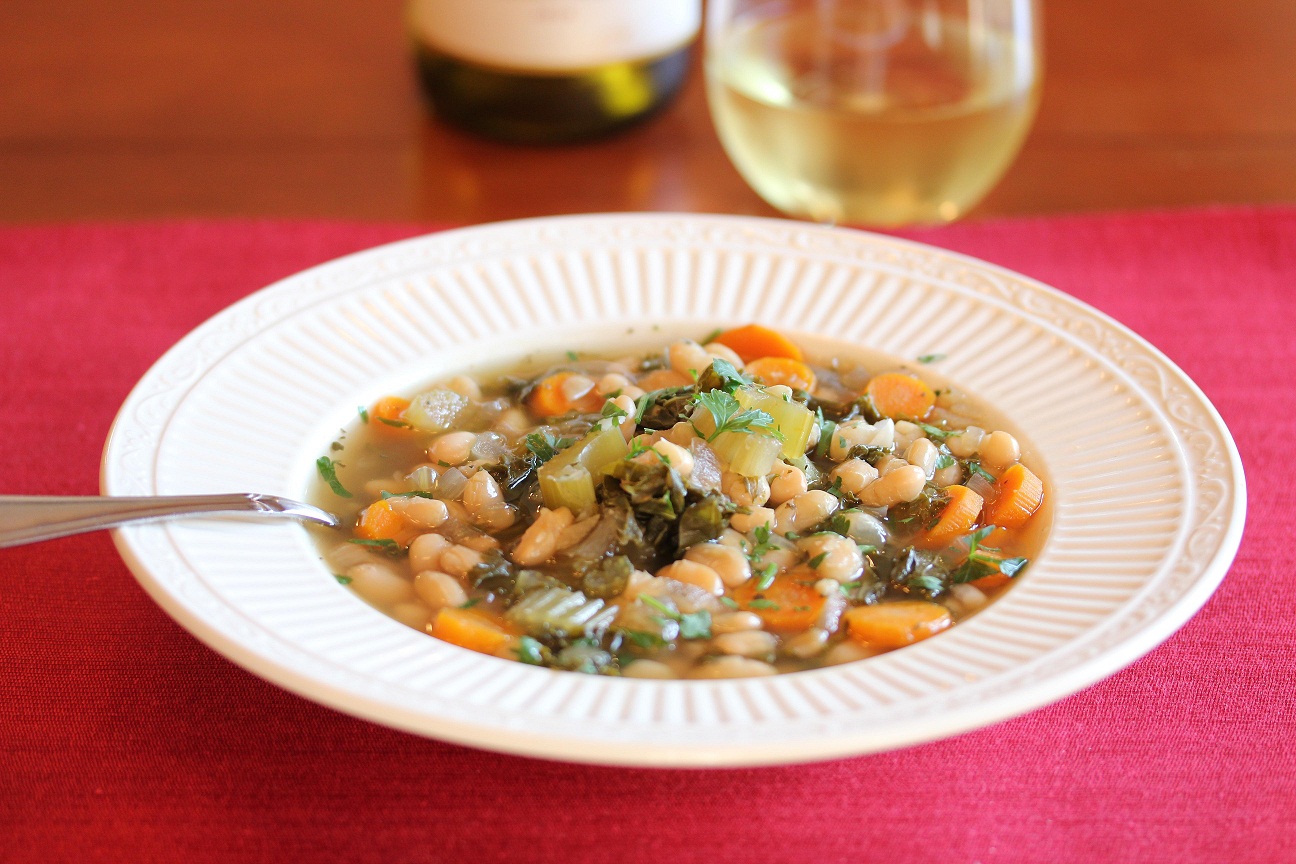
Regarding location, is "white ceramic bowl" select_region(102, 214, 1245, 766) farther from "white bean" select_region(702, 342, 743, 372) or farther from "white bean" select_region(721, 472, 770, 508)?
"white bean" select_region(721, 472, 770, 508)

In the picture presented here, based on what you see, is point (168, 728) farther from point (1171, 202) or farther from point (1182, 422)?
point (1171, 202)

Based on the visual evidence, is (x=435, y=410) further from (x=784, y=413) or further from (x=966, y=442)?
(x=966, y=442)

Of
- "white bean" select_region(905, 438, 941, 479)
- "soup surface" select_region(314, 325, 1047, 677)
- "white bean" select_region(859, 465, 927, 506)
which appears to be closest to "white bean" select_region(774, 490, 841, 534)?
"soup surface" select_region(314, 325, 1047, 677)

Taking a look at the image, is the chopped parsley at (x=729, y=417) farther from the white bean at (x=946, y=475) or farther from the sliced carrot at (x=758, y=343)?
the sliced carrot at (x=758, y=343)

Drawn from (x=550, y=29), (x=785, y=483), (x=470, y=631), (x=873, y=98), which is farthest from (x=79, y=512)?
(x=873, y=98)

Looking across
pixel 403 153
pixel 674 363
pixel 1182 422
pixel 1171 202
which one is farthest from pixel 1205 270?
pixel 403 153
